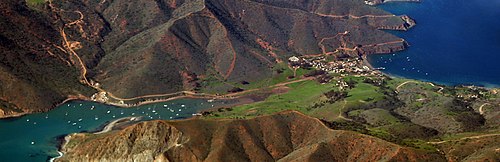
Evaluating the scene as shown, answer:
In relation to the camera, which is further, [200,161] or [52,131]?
[52,131]

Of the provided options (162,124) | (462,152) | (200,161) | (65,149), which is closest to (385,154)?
(462,152)

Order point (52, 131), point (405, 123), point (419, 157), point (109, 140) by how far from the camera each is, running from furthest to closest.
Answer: point (52, 131) < point (405, 123) < point (109, 140) < point (419, 157)

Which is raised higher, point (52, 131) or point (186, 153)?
point (186, 153)

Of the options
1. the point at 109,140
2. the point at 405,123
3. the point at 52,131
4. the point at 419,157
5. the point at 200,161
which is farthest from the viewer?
the point at 52,131

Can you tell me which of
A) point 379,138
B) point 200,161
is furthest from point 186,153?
point 379,138

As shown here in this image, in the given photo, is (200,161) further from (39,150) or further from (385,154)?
(39,150)

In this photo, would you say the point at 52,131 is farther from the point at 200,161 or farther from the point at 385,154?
the point at 385,154
